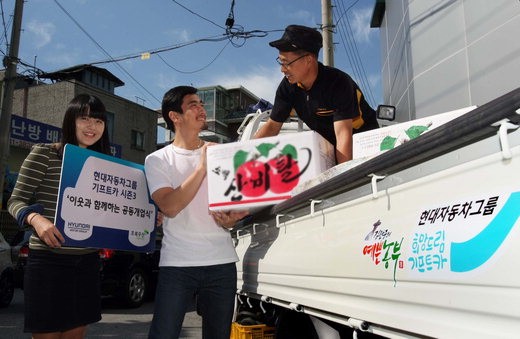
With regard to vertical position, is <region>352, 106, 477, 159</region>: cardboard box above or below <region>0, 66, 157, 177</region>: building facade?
below

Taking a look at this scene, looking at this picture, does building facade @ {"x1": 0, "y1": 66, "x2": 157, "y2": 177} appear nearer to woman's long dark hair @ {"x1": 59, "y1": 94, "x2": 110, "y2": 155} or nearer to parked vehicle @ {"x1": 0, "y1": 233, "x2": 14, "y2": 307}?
parked vehicle @ {"x1": 0, "y1": 233, "x2": 14, "y2": 307}

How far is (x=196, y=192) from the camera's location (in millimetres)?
2424

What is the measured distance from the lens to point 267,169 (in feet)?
7.85

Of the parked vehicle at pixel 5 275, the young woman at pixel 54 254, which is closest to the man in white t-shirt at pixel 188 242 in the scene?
the young woman at pixel 54 254

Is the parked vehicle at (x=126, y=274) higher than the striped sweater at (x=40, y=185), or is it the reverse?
the striped sweater at (x=40, y=185)

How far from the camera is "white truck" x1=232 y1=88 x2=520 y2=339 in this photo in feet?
3.64

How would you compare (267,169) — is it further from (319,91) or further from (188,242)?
(319,91)

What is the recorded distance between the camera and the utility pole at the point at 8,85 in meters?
12.7

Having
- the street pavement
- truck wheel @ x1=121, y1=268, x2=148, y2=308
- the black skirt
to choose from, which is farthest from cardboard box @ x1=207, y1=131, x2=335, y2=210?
truck wheel @ x1=121, y1=268, x2=148, y2=308

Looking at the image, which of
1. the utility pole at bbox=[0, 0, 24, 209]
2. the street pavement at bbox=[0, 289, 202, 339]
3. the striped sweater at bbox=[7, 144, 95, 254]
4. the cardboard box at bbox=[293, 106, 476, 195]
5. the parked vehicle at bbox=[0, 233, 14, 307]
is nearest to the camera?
the cardboard box at bbox=[293, 106, 476, 195]

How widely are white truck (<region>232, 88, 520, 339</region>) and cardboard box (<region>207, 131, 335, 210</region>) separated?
0.19m

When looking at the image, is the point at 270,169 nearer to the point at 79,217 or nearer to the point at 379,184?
the point at 379,184

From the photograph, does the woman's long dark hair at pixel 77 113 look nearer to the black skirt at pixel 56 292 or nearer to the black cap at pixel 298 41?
the black skirt at pixel 56 292

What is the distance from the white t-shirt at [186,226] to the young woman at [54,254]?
0.38m
